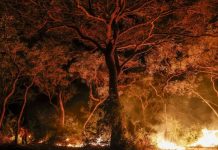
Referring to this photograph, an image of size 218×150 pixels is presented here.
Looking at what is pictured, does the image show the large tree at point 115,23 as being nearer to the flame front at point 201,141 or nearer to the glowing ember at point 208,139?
the flame front at point 201,141

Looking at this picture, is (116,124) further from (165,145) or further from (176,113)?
(176,113)

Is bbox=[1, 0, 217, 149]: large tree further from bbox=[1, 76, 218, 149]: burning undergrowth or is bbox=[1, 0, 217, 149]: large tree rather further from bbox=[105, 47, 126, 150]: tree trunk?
bbox=[1, 76, 218, 149]: burning undergrowth

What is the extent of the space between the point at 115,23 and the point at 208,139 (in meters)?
6.93

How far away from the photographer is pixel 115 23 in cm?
1523

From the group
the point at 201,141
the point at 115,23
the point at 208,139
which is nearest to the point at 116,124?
the point at 115,23

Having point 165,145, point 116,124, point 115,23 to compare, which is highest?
point 115,23

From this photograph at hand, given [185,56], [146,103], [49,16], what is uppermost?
[49,16]

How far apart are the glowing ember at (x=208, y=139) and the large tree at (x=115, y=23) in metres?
3.99

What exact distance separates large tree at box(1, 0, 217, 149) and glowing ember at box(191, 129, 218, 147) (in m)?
3.99

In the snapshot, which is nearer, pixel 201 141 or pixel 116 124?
pixel 116 124

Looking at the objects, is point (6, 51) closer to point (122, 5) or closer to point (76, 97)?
point (122, 5)

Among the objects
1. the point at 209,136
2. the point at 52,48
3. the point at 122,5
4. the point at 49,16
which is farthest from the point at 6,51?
the point at 209,136

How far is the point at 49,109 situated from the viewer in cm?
2538

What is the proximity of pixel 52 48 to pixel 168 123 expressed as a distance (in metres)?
6.58
